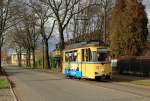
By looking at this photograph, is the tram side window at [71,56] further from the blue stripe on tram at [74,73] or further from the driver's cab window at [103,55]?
the driver's cab window at [103,55]

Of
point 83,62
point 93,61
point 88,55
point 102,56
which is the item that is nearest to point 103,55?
point 102,56

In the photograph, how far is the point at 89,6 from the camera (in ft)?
194

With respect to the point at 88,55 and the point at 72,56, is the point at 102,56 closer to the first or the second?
the point at 88,55

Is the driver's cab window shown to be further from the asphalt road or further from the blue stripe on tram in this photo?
the asphalt road

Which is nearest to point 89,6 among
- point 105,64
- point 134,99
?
point 105,64

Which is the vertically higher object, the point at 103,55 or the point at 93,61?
the point at 103,55

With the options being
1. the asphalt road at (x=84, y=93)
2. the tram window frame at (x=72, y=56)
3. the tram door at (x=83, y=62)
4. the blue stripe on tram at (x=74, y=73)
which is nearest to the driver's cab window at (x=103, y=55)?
the tram door at (x=83, y=62)

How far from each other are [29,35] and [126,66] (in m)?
54.0

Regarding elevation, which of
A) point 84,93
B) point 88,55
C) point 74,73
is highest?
point 88,55

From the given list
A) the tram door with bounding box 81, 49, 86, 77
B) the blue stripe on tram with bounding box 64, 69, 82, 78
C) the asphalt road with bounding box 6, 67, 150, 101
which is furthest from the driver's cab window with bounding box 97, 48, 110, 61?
the asphalt road with bounding box 6, 67, 150, 101

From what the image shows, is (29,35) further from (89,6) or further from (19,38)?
(89,6)

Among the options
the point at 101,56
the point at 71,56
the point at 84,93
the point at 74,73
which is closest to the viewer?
the point at 84,93

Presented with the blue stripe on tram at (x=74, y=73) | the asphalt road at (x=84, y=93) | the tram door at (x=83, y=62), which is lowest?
the asphalt road at (x=84, y=93)

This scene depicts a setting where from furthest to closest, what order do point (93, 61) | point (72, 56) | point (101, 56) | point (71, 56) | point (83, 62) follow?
1. point (71, 56)
2. point (72, 56)
3. point (83, 62)
4. point (101, 56)
5. point (93, 61)
